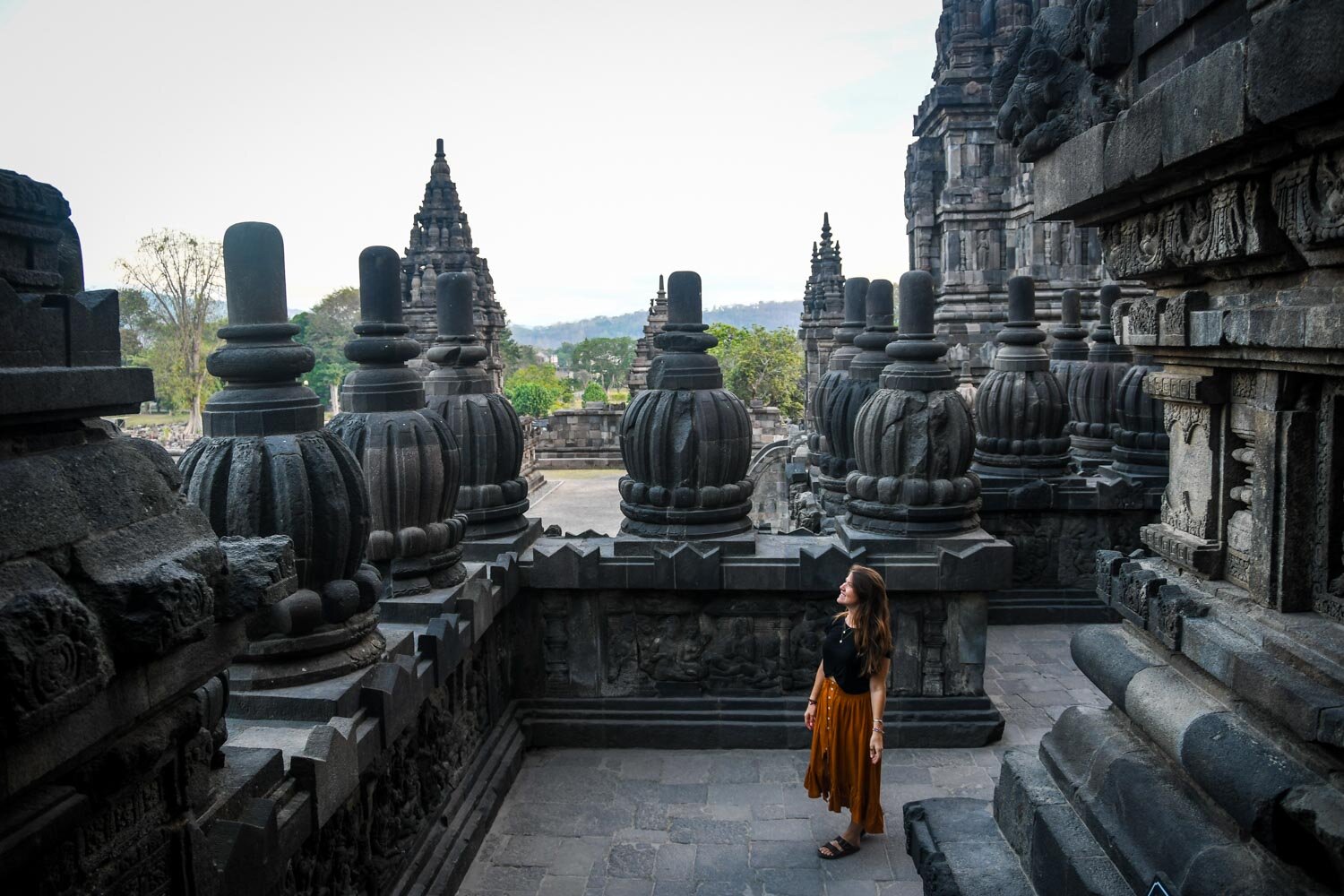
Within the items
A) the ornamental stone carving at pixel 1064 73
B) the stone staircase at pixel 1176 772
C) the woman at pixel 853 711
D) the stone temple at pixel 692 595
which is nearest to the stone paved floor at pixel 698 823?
the stone temple at pixel 692 595

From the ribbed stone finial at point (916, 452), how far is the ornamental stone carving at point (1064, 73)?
2.04m

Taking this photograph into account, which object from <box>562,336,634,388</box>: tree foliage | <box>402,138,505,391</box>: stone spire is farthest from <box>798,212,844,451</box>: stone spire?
<box>562,336,634,388</box>: tree foliage

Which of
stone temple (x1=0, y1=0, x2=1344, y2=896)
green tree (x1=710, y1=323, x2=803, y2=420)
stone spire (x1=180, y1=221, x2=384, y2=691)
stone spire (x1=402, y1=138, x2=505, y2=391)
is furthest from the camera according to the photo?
green tree (x1=710, y1=323, x2=803, y2=420)

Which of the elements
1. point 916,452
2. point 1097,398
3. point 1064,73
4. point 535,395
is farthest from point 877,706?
point 535,395

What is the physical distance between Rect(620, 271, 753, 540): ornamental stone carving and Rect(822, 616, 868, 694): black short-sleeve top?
1.37 m

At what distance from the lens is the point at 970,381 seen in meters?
17.6

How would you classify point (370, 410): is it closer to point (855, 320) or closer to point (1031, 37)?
point (1031, 37)

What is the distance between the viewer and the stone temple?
1.99m

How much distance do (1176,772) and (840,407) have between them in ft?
14.1

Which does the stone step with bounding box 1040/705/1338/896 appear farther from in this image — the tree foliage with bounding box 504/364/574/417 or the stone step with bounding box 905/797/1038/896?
the tree foliage with bounding box 504/364/574/417

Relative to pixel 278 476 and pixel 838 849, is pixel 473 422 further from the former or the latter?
pixel 838 849

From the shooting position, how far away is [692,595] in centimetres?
575

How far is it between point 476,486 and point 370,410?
1.24 metres

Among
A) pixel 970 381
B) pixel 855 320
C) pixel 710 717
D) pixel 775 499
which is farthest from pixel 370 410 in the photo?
pixel 970 381
